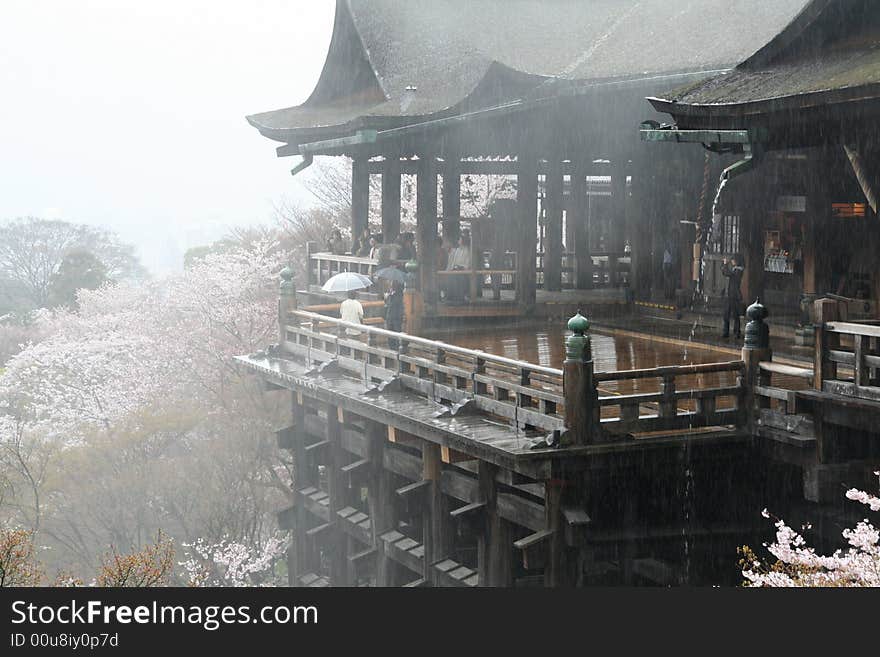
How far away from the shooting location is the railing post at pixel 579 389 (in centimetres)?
1302

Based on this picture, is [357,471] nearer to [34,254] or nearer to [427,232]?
[427,232]

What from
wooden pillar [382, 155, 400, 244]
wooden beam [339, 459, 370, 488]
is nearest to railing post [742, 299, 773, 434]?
wooden beam [339, 459, 370, 488]

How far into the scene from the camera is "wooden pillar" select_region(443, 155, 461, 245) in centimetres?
2303

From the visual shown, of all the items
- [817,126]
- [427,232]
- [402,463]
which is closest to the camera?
[817,126]

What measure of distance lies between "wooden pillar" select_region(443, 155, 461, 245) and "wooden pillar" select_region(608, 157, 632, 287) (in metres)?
2.73

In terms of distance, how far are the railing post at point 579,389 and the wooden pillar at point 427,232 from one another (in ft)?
29.4

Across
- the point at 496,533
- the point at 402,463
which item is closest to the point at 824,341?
the point at 496,533

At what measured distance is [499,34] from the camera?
980 inches

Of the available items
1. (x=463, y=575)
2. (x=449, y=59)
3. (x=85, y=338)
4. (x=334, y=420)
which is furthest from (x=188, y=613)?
(x=85, y=338)

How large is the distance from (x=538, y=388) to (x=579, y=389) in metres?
1.23

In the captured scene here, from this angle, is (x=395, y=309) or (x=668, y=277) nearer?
(x=395, y=309)

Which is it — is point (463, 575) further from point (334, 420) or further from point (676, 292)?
point (676, 292)

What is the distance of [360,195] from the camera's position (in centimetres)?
2528

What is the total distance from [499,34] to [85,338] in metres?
21.2
